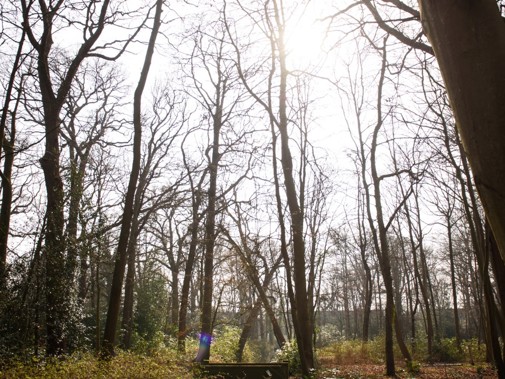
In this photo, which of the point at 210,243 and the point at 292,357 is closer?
the point at 292,357

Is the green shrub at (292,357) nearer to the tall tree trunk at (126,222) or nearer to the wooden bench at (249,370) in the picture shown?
the wooden bench at (249,370)

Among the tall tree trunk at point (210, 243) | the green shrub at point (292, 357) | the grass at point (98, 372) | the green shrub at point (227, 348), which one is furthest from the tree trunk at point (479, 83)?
the green shrub at point (227, 348)

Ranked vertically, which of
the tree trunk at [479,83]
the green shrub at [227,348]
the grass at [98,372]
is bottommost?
the green shrub at [227,348]

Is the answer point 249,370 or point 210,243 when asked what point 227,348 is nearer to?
point 210,243

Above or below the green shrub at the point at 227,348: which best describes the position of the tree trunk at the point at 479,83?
above

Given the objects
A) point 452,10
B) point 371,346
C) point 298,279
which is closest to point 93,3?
point 298,279

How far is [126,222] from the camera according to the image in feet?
34.8

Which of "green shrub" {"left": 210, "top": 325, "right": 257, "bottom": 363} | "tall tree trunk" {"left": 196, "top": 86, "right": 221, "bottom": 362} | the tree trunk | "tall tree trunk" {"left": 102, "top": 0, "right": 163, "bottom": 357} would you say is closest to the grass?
"tall tree trunk" {"left": 102, "top": 0, "right": 163, "bottom": 357}

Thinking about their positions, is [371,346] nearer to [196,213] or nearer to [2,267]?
[196,213]

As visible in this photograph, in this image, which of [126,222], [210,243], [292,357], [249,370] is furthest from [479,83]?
[210,243]

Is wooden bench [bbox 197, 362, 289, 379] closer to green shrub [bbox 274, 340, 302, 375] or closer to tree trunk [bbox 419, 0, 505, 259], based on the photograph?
green shrub [bbox 274, 340, 302, 375]

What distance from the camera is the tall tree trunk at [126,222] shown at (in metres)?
9.97

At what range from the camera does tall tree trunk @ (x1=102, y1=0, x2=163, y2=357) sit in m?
9.97

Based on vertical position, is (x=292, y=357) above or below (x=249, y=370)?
below
